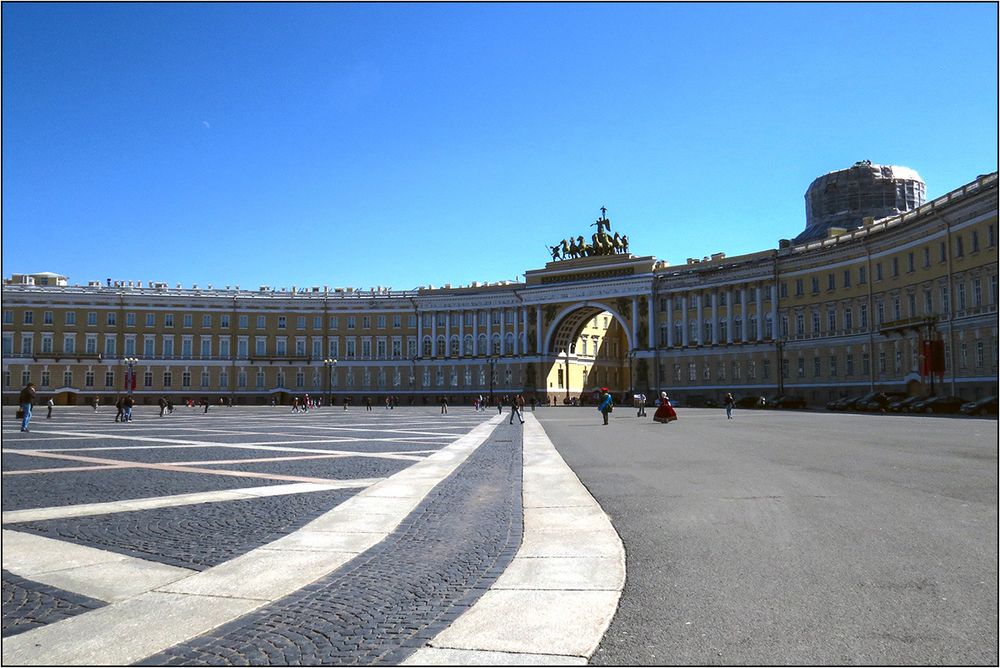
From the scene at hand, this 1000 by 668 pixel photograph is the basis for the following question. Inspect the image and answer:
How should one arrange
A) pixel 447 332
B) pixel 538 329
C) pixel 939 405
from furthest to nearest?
1. pixel 447 332
2. pixel 538 329
3. pixel 939 405

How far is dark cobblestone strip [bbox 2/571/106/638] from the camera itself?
512 centimetres

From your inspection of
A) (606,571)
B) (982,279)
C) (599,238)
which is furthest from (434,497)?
(599,238)

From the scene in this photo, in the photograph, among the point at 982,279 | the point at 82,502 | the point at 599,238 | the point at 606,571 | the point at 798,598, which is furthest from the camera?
the point at 599,238

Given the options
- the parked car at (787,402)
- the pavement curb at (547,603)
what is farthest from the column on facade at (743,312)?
the pavement curb at (547,603)

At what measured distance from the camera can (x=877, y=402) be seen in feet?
170

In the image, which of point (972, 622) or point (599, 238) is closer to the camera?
point (972, 622)

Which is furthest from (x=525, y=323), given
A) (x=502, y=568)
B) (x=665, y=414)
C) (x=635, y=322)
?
(x=502, y=568)

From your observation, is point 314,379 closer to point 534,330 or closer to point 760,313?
point 534,330

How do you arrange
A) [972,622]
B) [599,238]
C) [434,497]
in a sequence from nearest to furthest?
1. [972,622]
2. [434,497]
3. [599,238]

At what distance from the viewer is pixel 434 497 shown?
11.0 metres

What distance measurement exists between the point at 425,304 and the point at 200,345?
2858 centimetres

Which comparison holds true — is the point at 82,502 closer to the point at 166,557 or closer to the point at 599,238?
the point at 166,557

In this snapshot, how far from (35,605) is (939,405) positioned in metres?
50.1

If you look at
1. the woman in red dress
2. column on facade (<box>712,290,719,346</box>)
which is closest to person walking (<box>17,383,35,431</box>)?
the woman in red dress
